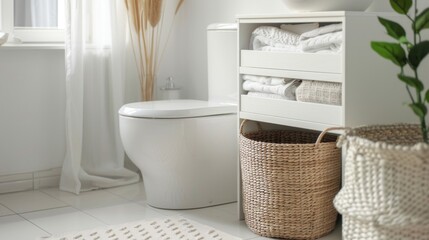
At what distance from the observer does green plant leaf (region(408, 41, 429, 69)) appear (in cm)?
188

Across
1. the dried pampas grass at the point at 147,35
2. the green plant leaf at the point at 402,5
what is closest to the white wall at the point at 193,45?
the dried pampas grass at the point at 147,35

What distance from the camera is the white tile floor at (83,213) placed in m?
2.62

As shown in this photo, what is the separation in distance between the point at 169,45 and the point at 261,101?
120 cm

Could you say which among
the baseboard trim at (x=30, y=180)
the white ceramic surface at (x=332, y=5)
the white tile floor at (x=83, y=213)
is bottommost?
the white tile floor at (x=83, y=213)

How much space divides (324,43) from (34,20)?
168 cm

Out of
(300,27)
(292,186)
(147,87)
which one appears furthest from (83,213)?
(300,27)

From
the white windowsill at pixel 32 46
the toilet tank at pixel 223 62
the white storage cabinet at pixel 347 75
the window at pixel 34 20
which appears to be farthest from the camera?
the window at pixel 34 20

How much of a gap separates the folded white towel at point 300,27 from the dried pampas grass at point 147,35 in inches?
40.0

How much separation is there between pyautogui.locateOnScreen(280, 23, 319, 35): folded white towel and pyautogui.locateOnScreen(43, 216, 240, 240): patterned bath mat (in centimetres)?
78

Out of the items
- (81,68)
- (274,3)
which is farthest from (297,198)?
(81,68)

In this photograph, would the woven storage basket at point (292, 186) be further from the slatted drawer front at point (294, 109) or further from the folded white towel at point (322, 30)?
the folded white towel at point (322, 30)

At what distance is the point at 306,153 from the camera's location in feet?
7.77

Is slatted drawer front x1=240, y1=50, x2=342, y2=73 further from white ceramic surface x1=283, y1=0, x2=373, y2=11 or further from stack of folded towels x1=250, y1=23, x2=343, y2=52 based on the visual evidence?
white ceramic surface x1=283, y1=0, x2=373, y2=11

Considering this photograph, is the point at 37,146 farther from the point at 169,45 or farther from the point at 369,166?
the point at 369,166
